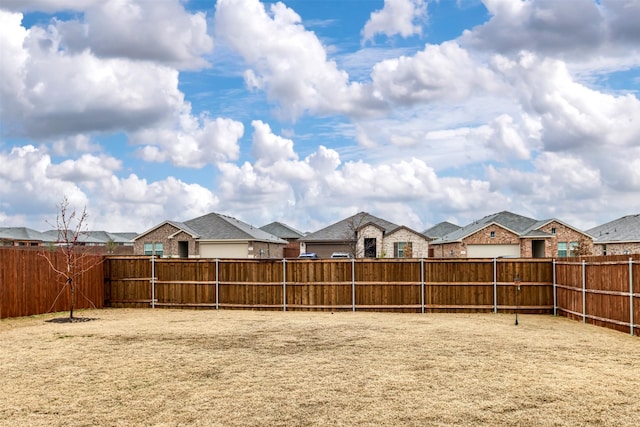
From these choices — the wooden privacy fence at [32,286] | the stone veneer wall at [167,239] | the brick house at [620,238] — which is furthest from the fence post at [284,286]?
the brick house at [620,238]

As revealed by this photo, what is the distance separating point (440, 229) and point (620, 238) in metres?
35.7

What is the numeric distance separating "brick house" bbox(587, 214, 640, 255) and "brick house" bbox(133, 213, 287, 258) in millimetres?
30245

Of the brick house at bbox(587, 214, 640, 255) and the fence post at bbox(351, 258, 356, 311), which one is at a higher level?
the brick house at bbox(587, 214, 640, 255)

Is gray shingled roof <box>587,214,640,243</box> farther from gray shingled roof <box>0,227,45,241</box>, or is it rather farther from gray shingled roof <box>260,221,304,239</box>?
gray shingled roof <box>0,227,45,241</box>

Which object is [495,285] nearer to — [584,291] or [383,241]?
[584,291]

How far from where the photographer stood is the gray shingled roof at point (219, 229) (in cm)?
5359

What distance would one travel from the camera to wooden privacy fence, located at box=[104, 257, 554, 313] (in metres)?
23.6

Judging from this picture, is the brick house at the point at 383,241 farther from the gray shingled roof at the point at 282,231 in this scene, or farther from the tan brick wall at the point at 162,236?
the gray shingled roof at the point at 282,231

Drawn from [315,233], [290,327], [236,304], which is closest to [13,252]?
[236,304]

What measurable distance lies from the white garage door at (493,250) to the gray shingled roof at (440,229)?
109 ft

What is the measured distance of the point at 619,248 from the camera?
5581 cm

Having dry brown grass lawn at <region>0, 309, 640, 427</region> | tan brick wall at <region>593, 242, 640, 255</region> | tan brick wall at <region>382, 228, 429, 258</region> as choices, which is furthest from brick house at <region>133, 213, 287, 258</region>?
dry brown grass lawn at <region>0, 309, 640, 427</region>

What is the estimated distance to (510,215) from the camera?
2274 inches

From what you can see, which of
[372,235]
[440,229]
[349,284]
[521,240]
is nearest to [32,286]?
[349,284]
